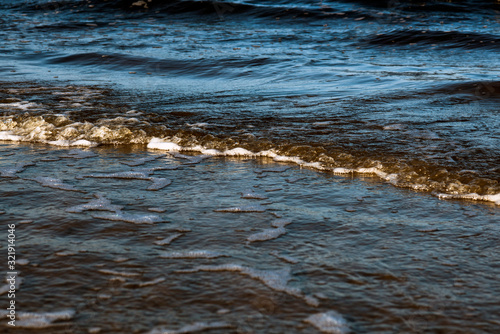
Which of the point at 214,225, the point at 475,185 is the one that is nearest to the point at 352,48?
the point at 475,185

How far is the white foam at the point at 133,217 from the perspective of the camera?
285 centimetres

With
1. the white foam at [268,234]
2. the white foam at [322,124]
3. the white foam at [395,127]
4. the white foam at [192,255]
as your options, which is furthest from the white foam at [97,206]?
the white foam at [395,127]

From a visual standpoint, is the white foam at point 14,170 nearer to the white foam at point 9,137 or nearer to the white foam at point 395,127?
the white foam at point 9,137

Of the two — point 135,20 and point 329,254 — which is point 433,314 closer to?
point 329,254

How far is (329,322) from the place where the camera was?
191cm

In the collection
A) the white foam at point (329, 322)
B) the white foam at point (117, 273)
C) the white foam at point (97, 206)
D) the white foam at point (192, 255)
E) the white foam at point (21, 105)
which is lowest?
the white foam at point (329, 322)

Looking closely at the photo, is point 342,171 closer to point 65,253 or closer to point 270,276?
point 270,276

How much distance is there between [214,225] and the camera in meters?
2.78

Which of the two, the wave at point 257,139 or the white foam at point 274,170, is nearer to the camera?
the wave at point 257,139

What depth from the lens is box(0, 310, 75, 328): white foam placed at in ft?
6.26

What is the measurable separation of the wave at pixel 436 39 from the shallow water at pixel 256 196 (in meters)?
1.48

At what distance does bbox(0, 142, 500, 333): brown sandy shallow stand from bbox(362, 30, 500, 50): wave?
721cm

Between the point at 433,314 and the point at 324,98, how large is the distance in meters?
4.16

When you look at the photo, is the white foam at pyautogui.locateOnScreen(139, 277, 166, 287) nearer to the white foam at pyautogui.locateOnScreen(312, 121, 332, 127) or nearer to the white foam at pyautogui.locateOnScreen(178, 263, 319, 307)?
the white foam at pyautogui.locateOnScreen(178, 263, 319, 307)
